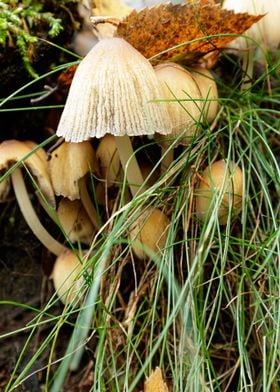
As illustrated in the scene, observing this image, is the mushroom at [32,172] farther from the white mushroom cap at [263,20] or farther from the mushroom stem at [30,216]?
the white mushroom cap at [263,20]

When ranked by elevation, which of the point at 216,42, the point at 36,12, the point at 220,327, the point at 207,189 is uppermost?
the point at 36,12

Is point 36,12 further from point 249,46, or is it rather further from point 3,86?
point 249,46

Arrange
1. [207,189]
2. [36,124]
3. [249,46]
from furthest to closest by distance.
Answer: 1. [36,124]
2. [249,46]
3. [207,189]

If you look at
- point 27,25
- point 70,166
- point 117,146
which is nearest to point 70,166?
point 70,166

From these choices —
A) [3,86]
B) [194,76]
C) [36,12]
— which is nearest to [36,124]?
[3,86]

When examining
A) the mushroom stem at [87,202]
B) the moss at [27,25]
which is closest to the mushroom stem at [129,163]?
the mushroom stem at [87,202]

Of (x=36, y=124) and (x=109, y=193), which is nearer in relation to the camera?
(x=109, y=193)

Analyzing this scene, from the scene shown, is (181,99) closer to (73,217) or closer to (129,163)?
(129,163)
